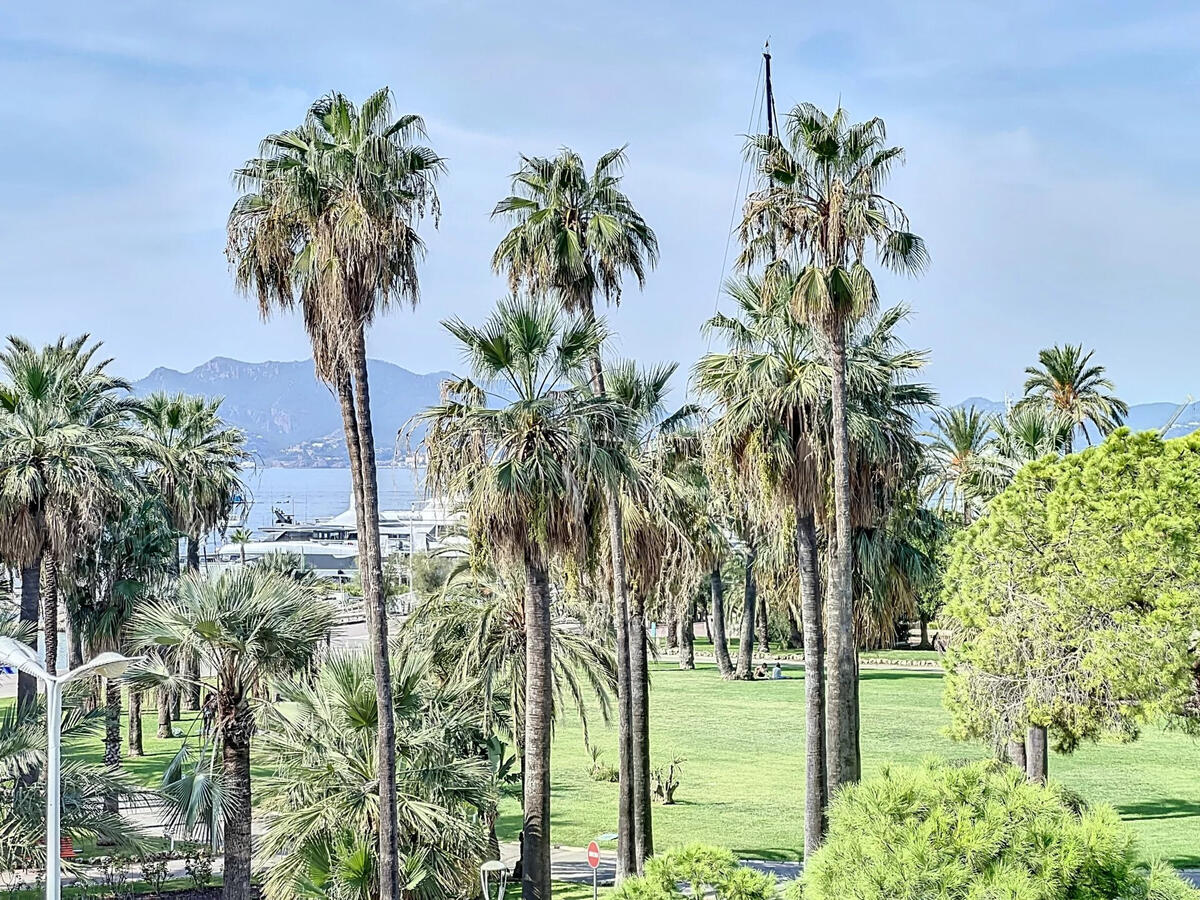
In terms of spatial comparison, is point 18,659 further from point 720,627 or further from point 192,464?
point 720,627

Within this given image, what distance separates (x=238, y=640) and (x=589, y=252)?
9475mm

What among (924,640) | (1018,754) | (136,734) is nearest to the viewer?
(1018,754)

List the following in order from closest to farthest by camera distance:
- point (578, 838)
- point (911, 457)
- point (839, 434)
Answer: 1. point (839, 434)
2. point (911, 457)
3. point (578, 838)

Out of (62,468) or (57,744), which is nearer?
(57,744)

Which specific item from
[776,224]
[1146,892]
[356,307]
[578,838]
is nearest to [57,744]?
[356,307]

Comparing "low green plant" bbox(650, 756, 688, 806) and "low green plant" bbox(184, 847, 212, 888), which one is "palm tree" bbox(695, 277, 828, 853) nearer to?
"low green plant" bbox(650, 756, 688, 806)

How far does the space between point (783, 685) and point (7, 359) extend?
39.8 meters

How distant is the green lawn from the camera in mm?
26562

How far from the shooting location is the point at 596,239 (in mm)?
21625

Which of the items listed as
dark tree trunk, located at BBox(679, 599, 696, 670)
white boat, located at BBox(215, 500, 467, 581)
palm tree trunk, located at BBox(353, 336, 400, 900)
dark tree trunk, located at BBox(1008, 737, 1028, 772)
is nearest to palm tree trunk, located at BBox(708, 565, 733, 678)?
dark tree trunk, located at BBox(679, 599, 696, 670)

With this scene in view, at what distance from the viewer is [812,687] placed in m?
20.4

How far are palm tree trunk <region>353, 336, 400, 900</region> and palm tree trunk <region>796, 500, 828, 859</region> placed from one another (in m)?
7.00

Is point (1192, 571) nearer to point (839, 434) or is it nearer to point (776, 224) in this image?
point (839, 434)

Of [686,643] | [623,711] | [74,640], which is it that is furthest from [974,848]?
[686,643]
